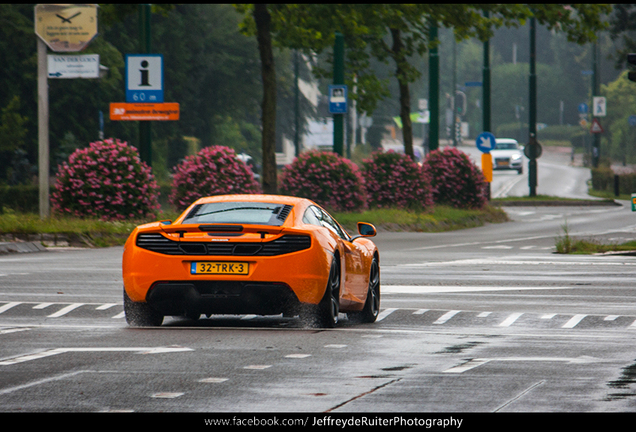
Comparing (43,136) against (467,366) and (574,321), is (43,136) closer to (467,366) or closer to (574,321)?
(574,321)

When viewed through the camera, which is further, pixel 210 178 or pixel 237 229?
pixel 210 178

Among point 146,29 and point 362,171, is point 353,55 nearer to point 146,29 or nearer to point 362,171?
point 362,171

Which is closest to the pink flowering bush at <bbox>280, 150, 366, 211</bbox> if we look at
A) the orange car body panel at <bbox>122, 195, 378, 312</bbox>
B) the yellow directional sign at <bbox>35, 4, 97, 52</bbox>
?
the yellow directional sign at <bbox>35, 4, 97, 52</bbox>

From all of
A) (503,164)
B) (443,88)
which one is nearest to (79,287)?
(503,164)

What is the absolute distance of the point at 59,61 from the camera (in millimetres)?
29750

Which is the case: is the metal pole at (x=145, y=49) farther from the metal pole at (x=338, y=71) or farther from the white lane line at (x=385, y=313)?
the white lane line at (x=385, y=313)

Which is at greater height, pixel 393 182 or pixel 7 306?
pixel 393 182

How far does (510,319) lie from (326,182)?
2126cm

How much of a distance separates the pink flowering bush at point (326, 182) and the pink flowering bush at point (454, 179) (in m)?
6.83

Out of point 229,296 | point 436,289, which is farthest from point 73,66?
point 229,296

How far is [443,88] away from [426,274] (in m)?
135

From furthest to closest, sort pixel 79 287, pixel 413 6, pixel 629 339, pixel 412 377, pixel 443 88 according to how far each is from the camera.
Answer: pixel 443 88 → pixel 413 6 → pixel 79 287 → pixel 629 339 → pixel 412 377

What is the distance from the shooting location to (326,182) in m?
33.6

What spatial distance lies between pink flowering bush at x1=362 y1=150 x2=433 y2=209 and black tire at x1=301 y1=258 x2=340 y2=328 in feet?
82.2
